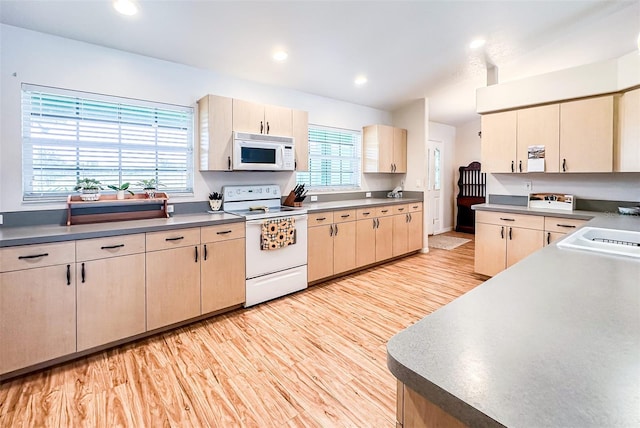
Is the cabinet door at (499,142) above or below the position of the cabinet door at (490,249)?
above

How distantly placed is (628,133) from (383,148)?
282cm

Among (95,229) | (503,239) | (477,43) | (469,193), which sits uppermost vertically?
(477,43)

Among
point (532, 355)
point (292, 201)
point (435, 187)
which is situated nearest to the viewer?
point (532, 355)

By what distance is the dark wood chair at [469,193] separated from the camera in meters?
7.04

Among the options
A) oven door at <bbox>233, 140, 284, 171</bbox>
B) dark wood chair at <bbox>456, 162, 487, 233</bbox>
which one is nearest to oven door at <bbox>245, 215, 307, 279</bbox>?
oven door at <bbox>233, 140, 284, 171</bbox>

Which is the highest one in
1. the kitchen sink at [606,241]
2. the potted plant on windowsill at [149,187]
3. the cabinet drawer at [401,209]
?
the potted plant on windowsill at [149,187]

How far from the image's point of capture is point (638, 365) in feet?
2.12

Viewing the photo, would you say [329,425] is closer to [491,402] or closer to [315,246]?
[491,402]

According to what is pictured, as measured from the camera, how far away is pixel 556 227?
3363 millimetres

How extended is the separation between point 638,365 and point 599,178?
Answer: 3.88 metres

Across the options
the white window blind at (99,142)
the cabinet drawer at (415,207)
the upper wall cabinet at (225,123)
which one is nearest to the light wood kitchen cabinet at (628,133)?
the cabinet drawer at (415,207)

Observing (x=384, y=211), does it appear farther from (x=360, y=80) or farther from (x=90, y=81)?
(x=90, y=81)

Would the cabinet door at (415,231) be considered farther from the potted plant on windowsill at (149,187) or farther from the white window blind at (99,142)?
the potted plant on windowsill at (149,187)

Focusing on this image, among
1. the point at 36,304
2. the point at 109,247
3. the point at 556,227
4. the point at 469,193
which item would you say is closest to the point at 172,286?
the point at 109,247
